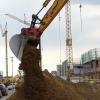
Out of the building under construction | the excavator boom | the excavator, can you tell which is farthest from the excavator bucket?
the building under construction

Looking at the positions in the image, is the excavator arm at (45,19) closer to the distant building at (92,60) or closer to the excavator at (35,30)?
the excavator at (35,30)

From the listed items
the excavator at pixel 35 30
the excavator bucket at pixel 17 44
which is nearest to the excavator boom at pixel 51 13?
the excavator at pixel 35 30

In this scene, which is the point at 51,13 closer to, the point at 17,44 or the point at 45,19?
the point at 45,19

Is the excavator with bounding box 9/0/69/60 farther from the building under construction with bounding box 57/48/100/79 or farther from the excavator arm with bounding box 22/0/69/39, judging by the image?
the building under construction with bounding box 57/48/100/79

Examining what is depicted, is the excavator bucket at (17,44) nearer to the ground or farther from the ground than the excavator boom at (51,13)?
nearer to the ground

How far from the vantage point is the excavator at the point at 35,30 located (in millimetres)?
27250

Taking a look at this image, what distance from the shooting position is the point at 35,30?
2758 centimetres

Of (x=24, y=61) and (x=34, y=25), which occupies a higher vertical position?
(x=34, y=25)

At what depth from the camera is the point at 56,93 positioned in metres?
28.1

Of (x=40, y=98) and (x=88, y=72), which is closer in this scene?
(x=40, y=98)

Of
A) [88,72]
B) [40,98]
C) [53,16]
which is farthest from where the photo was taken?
[88,72]

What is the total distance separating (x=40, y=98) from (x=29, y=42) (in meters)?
3.45

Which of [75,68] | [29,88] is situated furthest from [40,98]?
[75,68]

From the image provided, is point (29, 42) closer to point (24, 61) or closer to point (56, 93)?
point (24, 61)
